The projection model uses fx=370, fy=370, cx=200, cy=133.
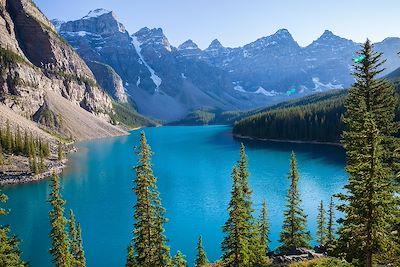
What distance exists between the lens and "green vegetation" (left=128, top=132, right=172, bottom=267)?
104 ft

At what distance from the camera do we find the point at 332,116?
613 feet

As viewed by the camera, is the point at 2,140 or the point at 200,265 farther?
the point at 2,140

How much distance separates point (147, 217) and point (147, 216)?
0.10m

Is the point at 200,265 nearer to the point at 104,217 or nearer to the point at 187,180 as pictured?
the point at 104,217

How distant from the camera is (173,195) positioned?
310 feet

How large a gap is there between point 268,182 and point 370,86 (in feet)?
252

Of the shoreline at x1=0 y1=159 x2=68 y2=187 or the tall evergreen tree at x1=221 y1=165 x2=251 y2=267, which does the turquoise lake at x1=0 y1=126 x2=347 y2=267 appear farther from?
the tall evergreen tree at x1=221 y1=165 x2=251 y2=267

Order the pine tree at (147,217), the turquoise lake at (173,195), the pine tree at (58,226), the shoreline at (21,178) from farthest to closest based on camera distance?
the shoreline at (21,178)
the turquoise lake at (173,195)
the pine tree at (58,226)
the pine tree at (147,217)

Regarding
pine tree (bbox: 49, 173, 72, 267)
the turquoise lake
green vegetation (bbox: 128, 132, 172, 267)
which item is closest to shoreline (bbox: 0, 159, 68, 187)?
the turquoise lake


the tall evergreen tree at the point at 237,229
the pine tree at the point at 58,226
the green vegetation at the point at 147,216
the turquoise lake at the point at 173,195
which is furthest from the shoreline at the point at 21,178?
the tall evergreen tree at the point at 237,229

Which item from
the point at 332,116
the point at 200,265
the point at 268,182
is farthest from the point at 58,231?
the point at 332,116

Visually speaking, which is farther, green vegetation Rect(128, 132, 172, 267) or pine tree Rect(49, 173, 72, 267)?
pine tree Rect(49, 173, 72, 267)

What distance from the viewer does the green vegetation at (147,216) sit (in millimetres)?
31672

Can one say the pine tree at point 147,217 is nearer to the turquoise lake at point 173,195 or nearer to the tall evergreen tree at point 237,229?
the tall evergreen tree at point 237,229
